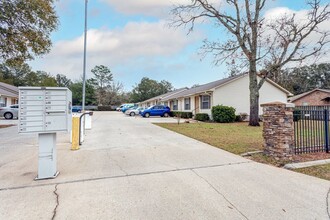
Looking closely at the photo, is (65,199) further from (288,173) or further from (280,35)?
(280,35)

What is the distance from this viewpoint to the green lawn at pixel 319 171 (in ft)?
15.4

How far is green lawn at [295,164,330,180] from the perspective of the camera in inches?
184

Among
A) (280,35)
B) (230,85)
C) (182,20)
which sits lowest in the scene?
(230,85)

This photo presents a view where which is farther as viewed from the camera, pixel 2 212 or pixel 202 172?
pixel 202 172

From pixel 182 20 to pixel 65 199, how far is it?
16.6 meters

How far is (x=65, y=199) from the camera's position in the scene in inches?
133

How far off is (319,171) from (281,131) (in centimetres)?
136

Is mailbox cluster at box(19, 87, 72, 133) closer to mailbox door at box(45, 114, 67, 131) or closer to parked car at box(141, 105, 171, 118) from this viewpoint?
mailbox door at box(45, 114, 67, 131)

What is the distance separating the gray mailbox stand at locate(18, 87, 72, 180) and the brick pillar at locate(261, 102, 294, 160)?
5636mm

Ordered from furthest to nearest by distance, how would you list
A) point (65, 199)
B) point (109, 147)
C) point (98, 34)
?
point (98, 34) < point (109, 147) < point (65, 199)

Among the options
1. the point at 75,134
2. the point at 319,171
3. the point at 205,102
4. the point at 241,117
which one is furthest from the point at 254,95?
the point at 75,134

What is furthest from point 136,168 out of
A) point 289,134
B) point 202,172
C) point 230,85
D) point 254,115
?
point 230,85

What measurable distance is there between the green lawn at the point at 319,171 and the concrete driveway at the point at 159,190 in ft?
1.10

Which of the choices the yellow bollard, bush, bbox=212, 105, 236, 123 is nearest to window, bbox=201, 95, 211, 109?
bush, bbox=212, 105, 236, 123
